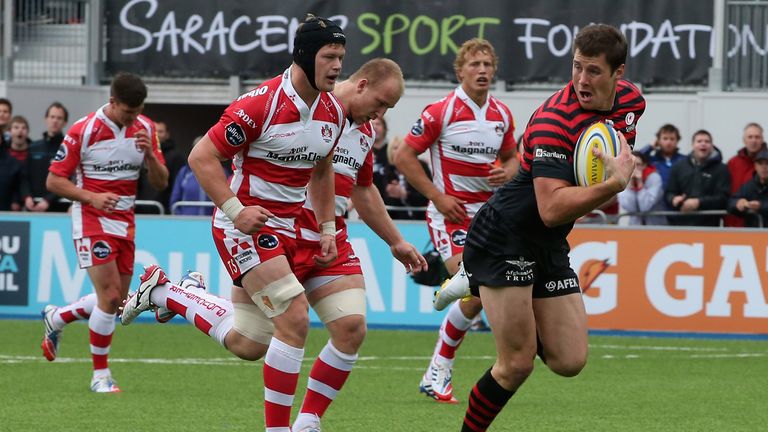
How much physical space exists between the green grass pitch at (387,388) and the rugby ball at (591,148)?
8.70 ft

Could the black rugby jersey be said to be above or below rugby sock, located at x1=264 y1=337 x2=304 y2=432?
above

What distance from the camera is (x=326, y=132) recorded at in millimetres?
8016

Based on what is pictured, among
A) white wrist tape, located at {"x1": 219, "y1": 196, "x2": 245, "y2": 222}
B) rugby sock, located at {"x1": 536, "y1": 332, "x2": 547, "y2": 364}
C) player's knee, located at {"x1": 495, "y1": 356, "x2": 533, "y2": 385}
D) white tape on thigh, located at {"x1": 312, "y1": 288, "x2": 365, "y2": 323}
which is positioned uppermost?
white wrist tape, located at {"x1": 219, "y1": 196, "x2": 245, "y2": 222}

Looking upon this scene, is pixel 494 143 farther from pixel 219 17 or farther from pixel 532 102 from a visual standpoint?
pixel 219 17

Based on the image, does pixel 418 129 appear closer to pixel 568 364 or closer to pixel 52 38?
pixel 568 364

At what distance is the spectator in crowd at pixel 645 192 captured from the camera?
1689 cm

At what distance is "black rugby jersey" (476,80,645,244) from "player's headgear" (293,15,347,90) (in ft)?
3.67

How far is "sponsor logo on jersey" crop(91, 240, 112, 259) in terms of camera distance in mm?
11641

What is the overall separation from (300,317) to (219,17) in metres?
14.6

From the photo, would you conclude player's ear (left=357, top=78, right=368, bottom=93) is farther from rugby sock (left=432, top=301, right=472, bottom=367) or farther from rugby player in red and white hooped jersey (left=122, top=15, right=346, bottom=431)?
rugby sock (left=432, top=301, right=472, bottom=367)

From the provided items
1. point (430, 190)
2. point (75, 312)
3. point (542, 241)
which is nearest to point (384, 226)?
point (542, 241)

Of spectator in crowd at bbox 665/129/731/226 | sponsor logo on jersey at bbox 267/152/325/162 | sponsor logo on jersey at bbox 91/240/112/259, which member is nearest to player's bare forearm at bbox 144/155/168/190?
sponsor logo on jersey at bbox 91/240/112/259

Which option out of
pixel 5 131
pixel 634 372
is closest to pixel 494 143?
pixel 634 372

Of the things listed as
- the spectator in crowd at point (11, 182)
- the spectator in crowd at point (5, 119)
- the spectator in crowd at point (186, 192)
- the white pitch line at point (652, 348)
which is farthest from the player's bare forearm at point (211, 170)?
the spectator in crowd at point (5, 119)
